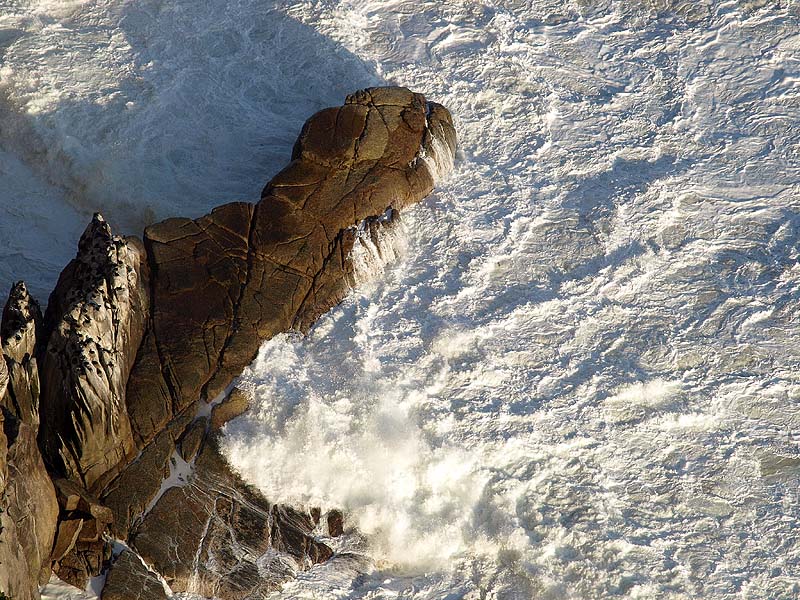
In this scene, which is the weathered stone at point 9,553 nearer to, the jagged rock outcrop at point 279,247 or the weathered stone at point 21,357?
the weathered stone at point 21,357

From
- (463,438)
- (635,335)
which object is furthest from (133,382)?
(635,335)

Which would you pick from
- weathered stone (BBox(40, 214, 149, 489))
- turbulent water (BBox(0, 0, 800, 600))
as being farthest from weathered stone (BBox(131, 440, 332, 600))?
Result: weathered stone (BBox(40, 214, 149, 489))

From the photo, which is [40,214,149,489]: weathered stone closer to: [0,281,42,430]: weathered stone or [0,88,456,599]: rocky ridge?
[0,88,456,599]: rocky ridge

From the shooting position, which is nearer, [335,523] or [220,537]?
[220,537]

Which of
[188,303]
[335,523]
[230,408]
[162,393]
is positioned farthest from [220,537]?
[188,303]

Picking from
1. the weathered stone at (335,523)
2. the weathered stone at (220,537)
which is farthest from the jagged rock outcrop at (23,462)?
the weathered stone at (335,523)

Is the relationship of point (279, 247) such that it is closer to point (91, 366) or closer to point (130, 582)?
point (91, 366)

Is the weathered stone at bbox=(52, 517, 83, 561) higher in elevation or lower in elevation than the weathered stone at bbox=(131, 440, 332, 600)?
higher
